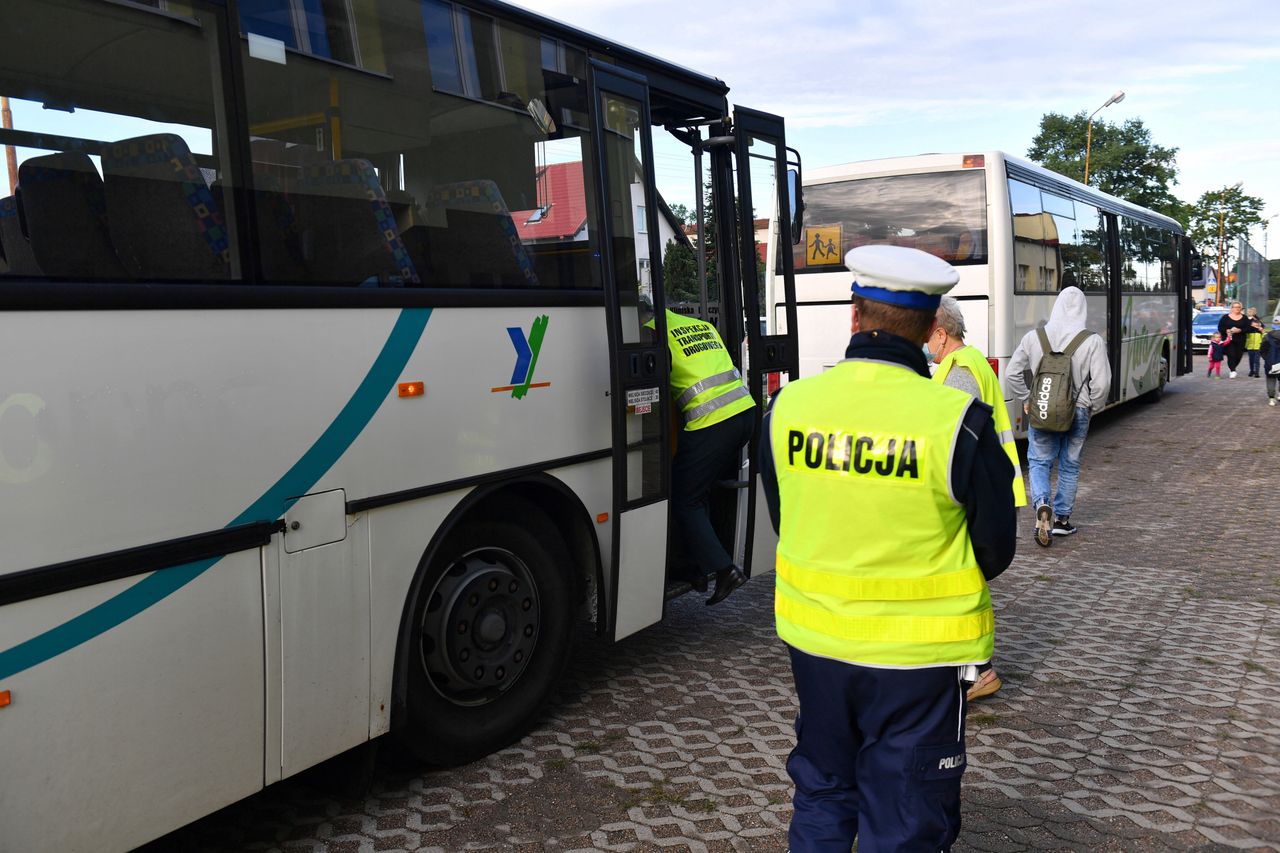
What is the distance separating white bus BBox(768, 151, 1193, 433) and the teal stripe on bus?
25.8 feet

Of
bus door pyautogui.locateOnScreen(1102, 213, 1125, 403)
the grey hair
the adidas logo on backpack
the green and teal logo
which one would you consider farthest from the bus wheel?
bus door pyautogui.locateOnScreen(1102, 213, 1125, 403)

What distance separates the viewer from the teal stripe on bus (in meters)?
2.84

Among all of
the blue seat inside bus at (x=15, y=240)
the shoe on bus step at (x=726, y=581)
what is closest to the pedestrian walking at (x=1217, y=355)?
the shoe on bus step at (x=726, y=581)

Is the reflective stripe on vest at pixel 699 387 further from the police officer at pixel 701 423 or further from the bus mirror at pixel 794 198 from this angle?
the bus mirror at pixel 794 198

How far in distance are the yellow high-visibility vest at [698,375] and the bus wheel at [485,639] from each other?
3.51ft

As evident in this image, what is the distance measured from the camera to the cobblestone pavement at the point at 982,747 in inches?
153

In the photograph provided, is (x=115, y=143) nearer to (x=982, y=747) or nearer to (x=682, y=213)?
(x=682, y=213)

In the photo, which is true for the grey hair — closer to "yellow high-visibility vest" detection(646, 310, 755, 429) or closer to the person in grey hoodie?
"yellow high-visibility vest" detection(646, 310, 755, 429)

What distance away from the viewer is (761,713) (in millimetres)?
4992

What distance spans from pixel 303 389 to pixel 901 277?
6.28 ft

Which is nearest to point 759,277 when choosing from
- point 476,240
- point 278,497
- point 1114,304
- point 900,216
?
point 476,240

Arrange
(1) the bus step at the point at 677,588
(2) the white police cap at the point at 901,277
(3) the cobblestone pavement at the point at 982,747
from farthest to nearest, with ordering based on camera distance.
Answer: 1. (1) the bus step at the point at 677,588
2. (3) the cobblestone pavement at the point at 982,747
3. (2) the white police cap at the point at 901,277

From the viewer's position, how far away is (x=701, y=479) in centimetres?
546

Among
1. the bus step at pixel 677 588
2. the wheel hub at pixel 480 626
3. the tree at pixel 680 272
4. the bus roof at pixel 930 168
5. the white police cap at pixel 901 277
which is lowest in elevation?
the bus step at pixel 677 588
